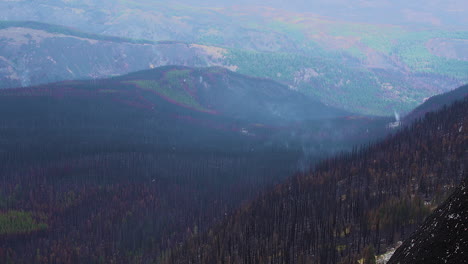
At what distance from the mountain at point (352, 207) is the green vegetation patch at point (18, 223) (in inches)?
2089

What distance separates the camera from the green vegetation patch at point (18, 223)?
137625 mm

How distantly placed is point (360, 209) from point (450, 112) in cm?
5525

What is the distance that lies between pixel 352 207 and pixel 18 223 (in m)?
95.5

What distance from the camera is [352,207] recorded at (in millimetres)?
87938

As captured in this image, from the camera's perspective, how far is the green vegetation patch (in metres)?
138

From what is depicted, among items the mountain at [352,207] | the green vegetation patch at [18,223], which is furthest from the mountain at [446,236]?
the green vegetation patch at [18,223]

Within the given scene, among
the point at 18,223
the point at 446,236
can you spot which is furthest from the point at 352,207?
the point at 18,223

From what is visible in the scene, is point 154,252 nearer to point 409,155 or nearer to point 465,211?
point 409,155

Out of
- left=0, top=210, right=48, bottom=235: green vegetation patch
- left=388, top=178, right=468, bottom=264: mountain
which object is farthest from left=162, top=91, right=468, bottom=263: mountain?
left=0, top=210, right=48, bottom=235: green vegetation patch

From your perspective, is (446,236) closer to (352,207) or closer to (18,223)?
(352,207)

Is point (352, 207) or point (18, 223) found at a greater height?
point (352, 207)

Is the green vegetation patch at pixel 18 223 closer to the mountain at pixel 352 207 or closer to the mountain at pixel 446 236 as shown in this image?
the mountain at pixel 352 207

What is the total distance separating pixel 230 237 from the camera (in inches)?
3748

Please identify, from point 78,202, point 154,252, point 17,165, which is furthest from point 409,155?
point 17,165
